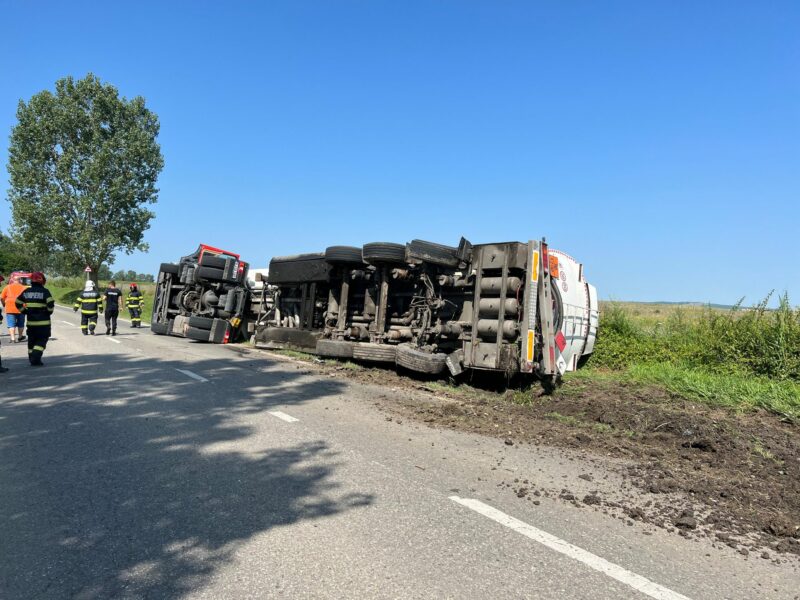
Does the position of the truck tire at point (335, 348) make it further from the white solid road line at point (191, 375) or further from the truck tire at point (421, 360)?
the white solid road line at point (191, 375)

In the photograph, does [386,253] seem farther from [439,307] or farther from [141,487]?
Result: [141,487]

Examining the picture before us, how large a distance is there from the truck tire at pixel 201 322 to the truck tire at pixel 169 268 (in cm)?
251

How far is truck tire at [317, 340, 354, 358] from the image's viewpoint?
33.4ft

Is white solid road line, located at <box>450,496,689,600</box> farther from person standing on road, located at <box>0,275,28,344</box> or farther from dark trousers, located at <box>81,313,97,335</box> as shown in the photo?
dark trousers, located at <box>81,313,97,335</box>

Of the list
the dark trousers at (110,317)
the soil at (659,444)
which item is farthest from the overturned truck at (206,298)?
the soil at (659,444)

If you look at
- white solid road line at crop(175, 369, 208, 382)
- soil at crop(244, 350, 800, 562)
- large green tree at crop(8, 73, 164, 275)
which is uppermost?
large green tree at crop(8, 73, 164, 275)

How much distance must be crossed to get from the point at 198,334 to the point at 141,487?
12.0m

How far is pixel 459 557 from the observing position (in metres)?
3.02

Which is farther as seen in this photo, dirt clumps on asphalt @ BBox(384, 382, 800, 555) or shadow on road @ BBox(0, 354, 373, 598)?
dirt clumps on asphalt @ BBox(384, 382, 800, 555)

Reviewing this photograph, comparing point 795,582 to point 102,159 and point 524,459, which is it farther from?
point 102,159

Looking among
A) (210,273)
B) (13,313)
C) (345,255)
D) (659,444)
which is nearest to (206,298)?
(210,273)

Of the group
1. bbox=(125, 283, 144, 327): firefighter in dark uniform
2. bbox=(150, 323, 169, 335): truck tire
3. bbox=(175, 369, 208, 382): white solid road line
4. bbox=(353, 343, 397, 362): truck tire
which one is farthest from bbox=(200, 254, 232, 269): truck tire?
bbox=(353, 343, 397, 362): truck tire

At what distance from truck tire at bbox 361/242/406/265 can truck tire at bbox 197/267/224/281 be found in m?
7.75

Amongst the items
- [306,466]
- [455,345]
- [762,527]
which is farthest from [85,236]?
[762,527]
